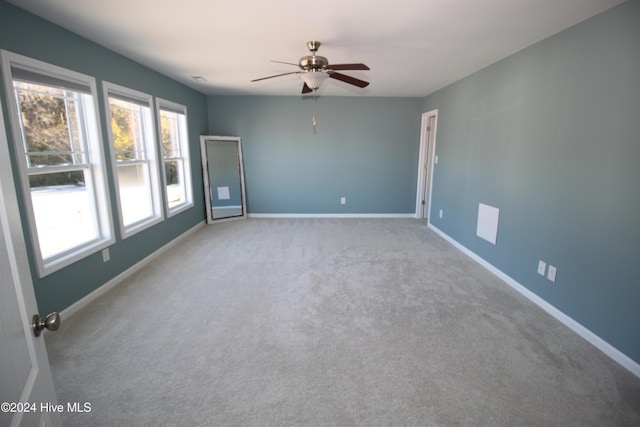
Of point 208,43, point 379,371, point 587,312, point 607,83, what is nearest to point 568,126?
point 607,83

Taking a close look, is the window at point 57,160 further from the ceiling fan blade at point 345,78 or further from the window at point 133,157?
the ceiling fan blade at point 345,78

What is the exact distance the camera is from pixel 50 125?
8.41ft

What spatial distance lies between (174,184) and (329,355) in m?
3.89

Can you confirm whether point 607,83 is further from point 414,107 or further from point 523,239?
point 414,107

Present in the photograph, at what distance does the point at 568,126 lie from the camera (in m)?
2.52

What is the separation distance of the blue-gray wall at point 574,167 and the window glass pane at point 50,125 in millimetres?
4338

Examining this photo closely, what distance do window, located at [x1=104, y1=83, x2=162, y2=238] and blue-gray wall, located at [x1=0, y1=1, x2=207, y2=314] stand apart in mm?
114

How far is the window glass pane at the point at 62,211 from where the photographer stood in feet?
8.13

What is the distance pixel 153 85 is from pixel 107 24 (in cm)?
152

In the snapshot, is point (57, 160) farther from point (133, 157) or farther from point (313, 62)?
point (313, 62)

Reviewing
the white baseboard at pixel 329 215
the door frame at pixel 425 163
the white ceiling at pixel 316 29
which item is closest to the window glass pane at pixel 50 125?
the white ceiling at pixel 316 29

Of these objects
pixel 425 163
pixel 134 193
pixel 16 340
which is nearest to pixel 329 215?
pixel 425 163

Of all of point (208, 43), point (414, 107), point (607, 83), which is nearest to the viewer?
point (607, 83)

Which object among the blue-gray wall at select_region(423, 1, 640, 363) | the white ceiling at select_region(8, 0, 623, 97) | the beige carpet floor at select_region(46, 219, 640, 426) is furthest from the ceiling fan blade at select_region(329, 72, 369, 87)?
the beige carpet floor at select_region(46, 219, 640, 426)
